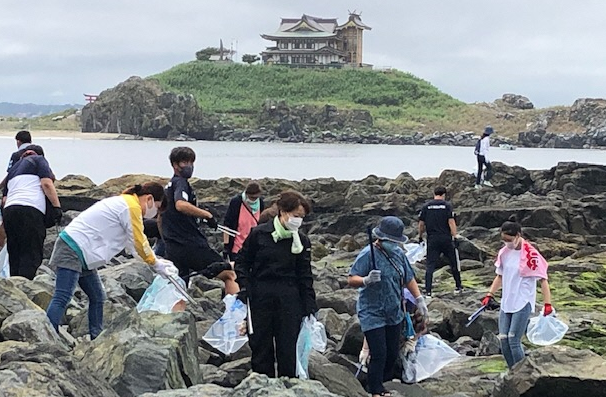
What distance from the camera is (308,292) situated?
7.64 m

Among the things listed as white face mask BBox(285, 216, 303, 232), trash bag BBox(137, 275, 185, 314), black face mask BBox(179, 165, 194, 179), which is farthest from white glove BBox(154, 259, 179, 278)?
black face mask BBox(179, 165, 194, 179)

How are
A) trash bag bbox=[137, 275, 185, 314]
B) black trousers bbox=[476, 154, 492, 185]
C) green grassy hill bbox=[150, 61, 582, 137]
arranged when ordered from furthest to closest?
green grassy hill bbox=[150, 61, 582, 137]
black trousers bbox=[476, 154, 492, 185]
trash bag bbox=[137, 275, 185, 314]

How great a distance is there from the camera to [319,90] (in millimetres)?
130500

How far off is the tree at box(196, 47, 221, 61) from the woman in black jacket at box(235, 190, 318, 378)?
147 m

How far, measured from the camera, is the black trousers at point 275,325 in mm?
7535

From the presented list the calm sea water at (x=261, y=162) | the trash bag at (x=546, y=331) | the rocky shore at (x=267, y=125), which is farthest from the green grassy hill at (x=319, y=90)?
the trash bag at (x=546, y=331)

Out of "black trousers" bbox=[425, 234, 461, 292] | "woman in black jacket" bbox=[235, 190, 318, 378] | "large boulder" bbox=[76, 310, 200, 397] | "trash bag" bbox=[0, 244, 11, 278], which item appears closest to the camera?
"large boulder" bbox=[76, 310, 200, 397]

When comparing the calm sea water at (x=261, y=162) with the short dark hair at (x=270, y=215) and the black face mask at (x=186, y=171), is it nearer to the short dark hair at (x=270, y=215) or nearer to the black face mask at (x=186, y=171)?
the black face mask at (x=186, y=171)

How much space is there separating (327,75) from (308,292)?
12851cm

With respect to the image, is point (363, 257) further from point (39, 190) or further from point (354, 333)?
point (39, 190)

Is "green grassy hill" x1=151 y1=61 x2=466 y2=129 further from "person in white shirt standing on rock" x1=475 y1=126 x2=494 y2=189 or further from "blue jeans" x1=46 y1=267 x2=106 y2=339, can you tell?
"blue jeans" x1=46 y1=267 x2=106 y2=339

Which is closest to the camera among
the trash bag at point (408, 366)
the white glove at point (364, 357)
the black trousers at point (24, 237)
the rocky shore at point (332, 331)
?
the rocky shore at point (332, 331)

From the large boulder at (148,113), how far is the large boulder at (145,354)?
329ft

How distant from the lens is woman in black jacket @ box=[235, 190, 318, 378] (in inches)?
295
